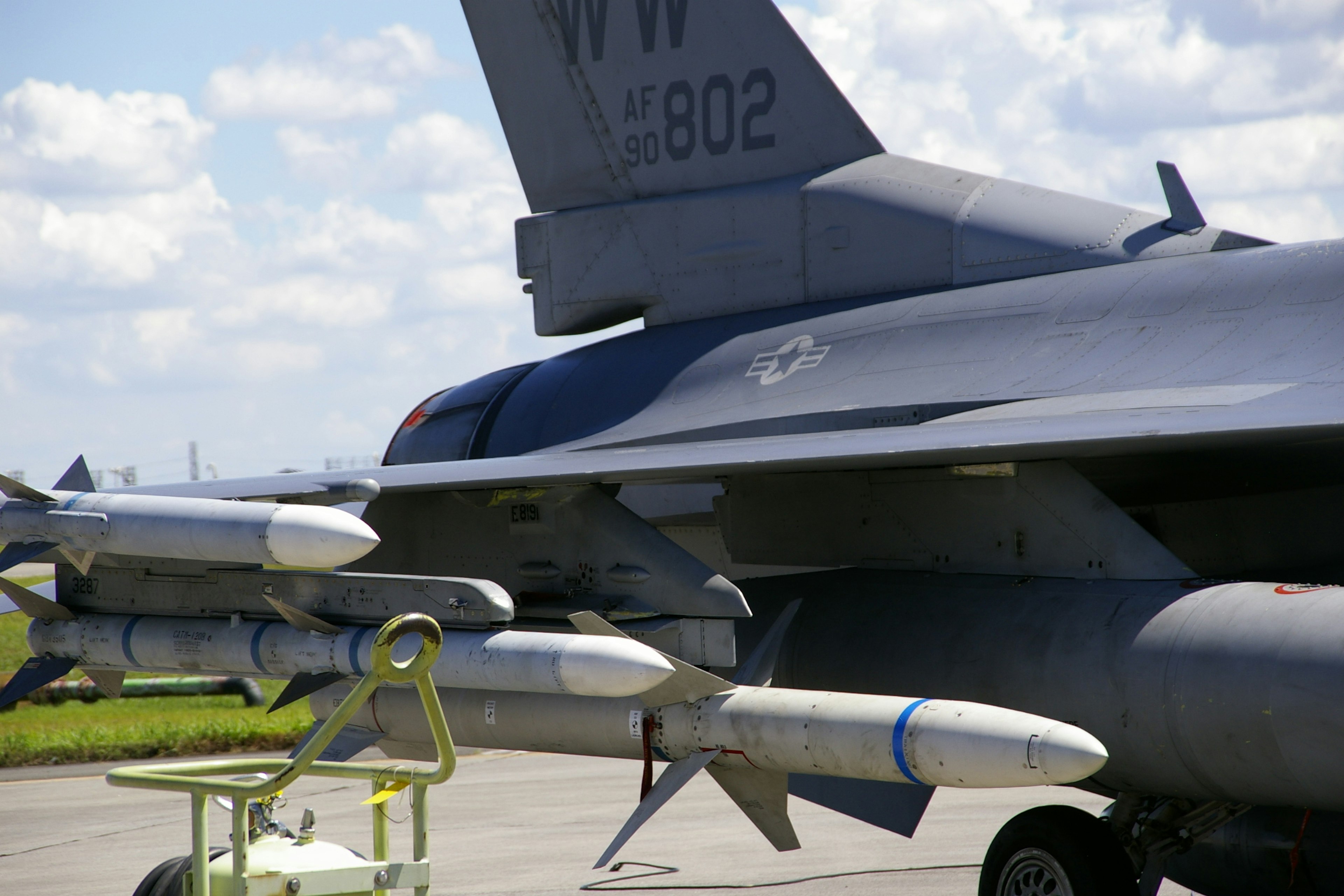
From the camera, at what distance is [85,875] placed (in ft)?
29.3

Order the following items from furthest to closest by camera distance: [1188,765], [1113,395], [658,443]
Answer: [658,443] < [1113,395] < [1188,765]

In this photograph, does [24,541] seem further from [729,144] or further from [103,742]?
A: [103,742]

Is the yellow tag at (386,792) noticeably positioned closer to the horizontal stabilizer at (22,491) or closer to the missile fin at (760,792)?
the missile fin at (760,792)

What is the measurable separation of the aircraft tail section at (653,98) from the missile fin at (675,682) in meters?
3.75

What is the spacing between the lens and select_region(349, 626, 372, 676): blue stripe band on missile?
644 cm

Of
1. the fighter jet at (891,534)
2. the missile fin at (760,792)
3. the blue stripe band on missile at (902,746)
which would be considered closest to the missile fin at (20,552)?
the fighter jet at (891,534)

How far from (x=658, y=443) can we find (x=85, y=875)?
14.9ft

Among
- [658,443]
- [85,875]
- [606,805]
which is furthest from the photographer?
[606,805]

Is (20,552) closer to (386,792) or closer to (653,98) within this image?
(386,792)

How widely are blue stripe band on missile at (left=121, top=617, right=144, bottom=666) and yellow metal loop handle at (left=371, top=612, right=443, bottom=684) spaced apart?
3.22 meters

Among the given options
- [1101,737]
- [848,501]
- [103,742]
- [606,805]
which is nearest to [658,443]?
[848,501]

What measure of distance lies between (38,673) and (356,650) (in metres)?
2.10

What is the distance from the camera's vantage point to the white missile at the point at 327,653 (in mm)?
5617

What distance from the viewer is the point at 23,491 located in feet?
21.1
